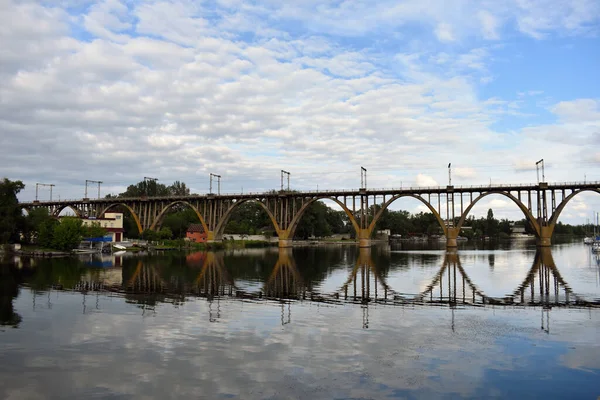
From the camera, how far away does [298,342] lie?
60.2 ft

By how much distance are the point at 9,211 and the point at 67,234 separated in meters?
8.75

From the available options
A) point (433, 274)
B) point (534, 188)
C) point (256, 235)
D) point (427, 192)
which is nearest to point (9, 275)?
point (433, 274)

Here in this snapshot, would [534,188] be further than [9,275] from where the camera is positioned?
Yes

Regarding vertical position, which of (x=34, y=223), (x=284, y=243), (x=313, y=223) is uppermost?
(x=313, y=223)

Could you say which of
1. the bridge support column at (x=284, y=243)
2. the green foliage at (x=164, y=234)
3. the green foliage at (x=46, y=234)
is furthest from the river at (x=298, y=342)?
the bridge support column at (x=284, y=243)

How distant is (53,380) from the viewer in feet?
45.7

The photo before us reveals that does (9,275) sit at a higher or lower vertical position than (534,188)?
lower

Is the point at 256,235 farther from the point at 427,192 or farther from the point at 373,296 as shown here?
the point at 373,296

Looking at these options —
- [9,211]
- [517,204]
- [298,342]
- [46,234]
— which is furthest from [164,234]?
[298,342]

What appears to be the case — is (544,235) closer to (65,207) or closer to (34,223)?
(34,223)

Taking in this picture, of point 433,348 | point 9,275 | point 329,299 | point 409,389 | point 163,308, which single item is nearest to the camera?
point 409,389

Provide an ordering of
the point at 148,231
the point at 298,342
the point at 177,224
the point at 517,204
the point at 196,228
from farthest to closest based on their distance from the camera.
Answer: the point at 177,224 < the point at 196,228 < the point at 148,231 < the point at 517,204 < the point at 298,342

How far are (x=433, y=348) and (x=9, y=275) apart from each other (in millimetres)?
39721

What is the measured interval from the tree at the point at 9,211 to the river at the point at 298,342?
4323cm
